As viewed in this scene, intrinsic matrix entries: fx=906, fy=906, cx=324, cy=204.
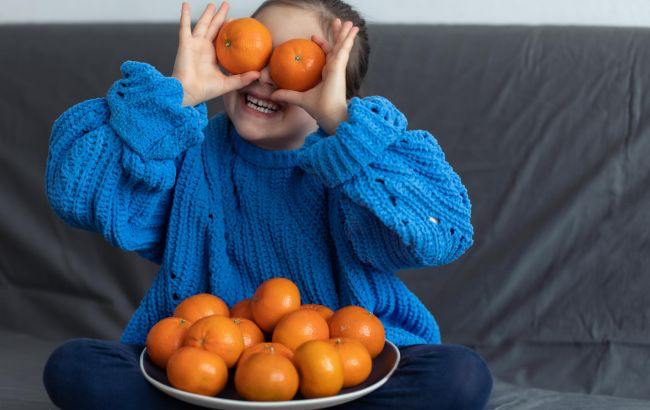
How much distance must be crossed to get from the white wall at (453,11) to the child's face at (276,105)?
587 mm

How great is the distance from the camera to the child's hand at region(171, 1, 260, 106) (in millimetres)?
1361

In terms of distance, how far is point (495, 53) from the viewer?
6.04ft

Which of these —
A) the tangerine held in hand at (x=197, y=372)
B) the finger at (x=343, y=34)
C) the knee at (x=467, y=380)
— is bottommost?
A: the knee at (x=467, y=380)

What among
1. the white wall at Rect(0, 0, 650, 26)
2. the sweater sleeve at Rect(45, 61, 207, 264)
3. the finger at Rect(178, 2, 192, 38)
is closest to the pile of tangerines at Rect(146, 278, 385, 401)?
the sweater sleeve at Rect(45, 61, 207, 264)

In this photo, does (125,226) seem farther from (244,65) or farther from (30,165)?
(30,165)

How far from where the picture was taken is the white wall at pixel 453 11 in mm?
1941

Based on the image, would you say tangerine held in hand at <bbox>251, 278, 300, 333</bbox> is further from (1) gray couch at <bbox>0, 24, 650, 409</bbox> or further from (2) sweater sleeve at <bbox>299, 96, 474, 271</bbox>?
(1) gray couch at <bbox>0, 24, 650, 409</bbox>

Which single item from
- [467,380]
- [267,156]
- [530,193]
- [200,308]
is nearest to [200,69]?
[267,156]

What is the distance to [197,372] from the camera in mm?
1050

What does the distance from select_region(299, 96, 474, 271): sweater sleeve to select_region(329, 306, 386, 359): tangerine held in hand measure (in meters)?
0.12

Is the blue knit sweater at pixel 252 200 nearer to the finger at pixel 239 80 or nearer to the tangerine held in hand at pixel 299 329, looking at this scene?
the finger at pixel 239 80

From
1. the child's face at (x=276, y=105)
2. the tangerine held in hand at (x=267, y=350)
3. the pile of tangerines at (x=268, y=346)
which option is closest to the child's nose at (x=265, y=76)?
the child's face at (x=276, y=105)

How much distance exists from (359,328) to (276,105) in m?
0.41

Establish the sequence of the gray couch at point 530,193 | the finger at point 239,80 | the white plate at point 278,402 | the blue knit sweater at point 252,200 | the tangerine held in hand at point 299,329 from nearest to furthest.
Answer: the white plate at point 278,402 → the tangerine held in hand at point 299,329 → the blue knit sweater at point 252,200 → the finger at point 239,80 → the gray couch at point 530,193
